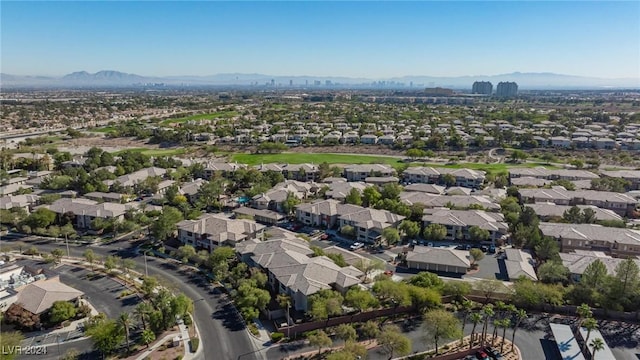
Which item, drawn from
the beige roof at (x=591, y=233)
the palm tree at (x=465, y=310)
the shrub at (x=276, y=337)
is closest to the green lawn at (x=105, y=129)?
the shrub at (x=276, y=337)

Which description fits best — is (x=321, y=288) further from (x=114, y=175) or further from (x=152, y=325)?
(x=114, y=175)

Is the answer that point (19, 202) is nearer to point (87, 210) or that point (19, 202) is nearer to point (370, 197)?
point (87, 210)

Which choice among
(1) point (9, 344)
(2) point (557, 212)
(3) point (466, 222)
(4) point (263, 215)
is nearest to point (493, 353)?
(3) point (466, 222)

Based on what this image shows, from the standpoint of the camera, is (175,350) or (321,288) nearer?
(175,350)

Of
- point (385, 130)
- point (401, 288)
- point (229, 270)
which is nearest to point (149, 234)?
point (229, 270)

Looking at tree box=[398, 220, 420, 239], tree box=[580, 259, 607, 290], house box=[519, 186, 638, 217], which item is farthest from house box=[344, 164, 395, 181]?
tree box=[580, 259, 607, 290]
